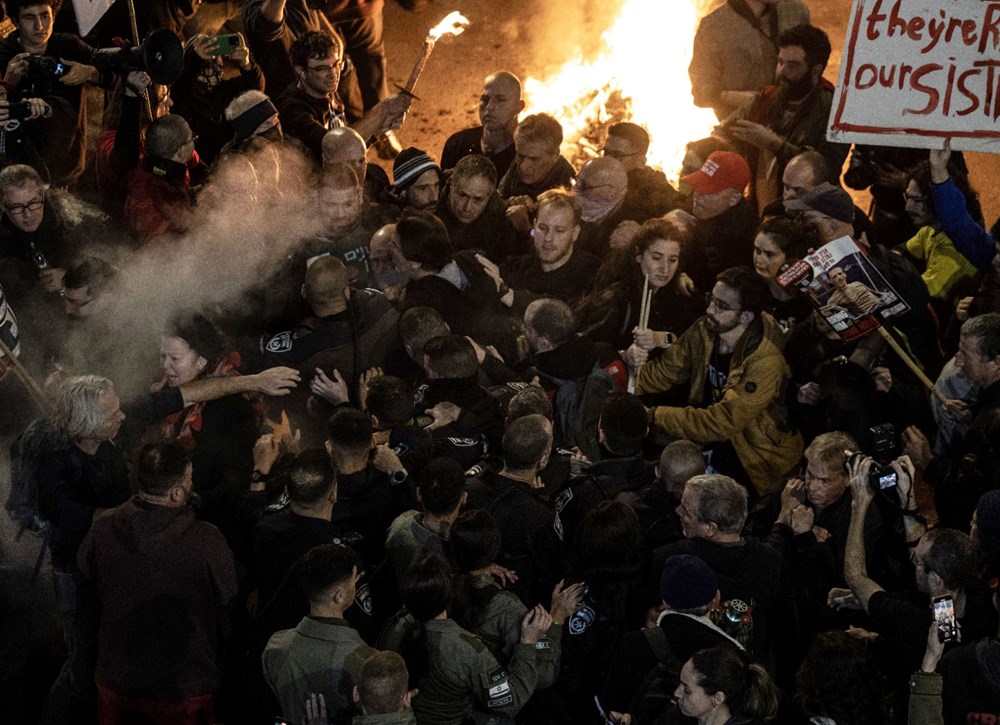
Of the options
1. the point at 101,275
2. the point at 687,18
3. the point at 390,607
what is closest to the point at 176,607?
the point at 390,607

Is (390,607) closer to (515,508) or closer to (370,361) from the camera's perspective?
(515,508)

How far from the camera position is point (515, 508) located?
17.7ft

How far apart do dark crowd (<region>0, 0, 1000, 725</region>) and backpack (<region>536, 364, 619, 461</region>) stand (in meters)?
0.02

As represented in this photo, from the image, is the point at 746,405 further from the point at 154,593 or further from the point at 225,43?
the point at 225,43

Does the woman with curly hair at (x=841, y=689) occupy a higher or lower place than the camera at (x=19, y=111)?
lower

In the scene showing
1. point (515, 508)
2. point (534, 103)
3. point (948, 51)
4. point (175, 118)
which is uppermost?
point (948, 51)

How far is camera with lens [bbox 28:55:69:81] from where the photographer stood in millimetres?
8625

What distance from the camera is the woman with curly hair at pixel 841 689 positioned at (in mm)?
4445

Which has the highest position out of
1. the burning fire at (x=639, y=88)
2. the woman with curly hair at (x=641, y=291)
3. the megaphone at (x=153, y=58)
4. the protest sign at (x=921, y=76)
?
the protest sign at (x=921, y=76)

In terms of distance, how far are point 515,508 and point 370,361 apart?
1499mm

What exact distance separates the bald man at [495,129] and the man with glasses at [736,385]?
2610 millimetres

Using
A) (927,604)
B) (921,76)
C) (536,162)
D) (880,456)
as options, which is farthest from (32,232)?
(927,604)

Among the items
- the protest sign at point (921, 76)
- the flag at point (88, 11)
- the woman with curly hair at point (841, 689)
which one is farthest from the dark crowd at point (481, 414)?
the protest sign at point (921, 76)

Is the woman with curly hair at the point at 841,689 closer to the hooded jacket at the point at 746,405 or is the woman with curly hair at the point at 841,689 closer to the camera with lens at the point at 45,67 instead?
the hooded jacket at the point at 746,405
